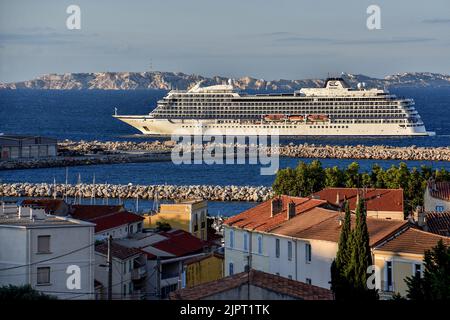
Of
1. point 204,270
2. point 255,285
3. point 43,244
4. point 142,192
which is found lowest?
point 142,192

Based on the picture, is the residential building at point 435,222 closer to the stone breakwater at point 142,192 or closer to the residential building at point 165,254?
the residential building at point 165,254

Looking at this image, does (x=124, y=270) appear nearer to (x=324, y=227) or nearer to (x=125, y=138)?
(x=324, y=227)

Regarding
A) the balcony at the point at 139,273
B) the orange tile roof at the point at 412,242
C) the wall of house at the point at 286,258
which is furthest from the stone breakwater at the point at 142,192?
the orange tile roof at the point at 412,242

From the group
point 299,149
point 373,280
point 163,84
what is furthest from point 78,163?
point 163,84

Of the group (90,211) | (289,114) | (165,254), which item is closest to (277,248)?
(165,254)

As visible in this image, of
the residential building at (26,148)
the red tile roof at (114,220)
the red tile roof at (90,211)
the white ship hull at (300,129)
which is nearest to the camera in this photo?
the red tile roof at (114,220)

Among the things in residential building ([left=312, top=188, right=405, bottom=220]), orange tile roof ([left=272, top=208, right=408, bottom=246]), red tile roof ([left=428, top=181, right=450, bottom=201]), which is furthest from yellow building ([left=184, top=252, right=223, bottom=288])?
red tile roof ([left=428, top=181, right=450, bottom=201])
